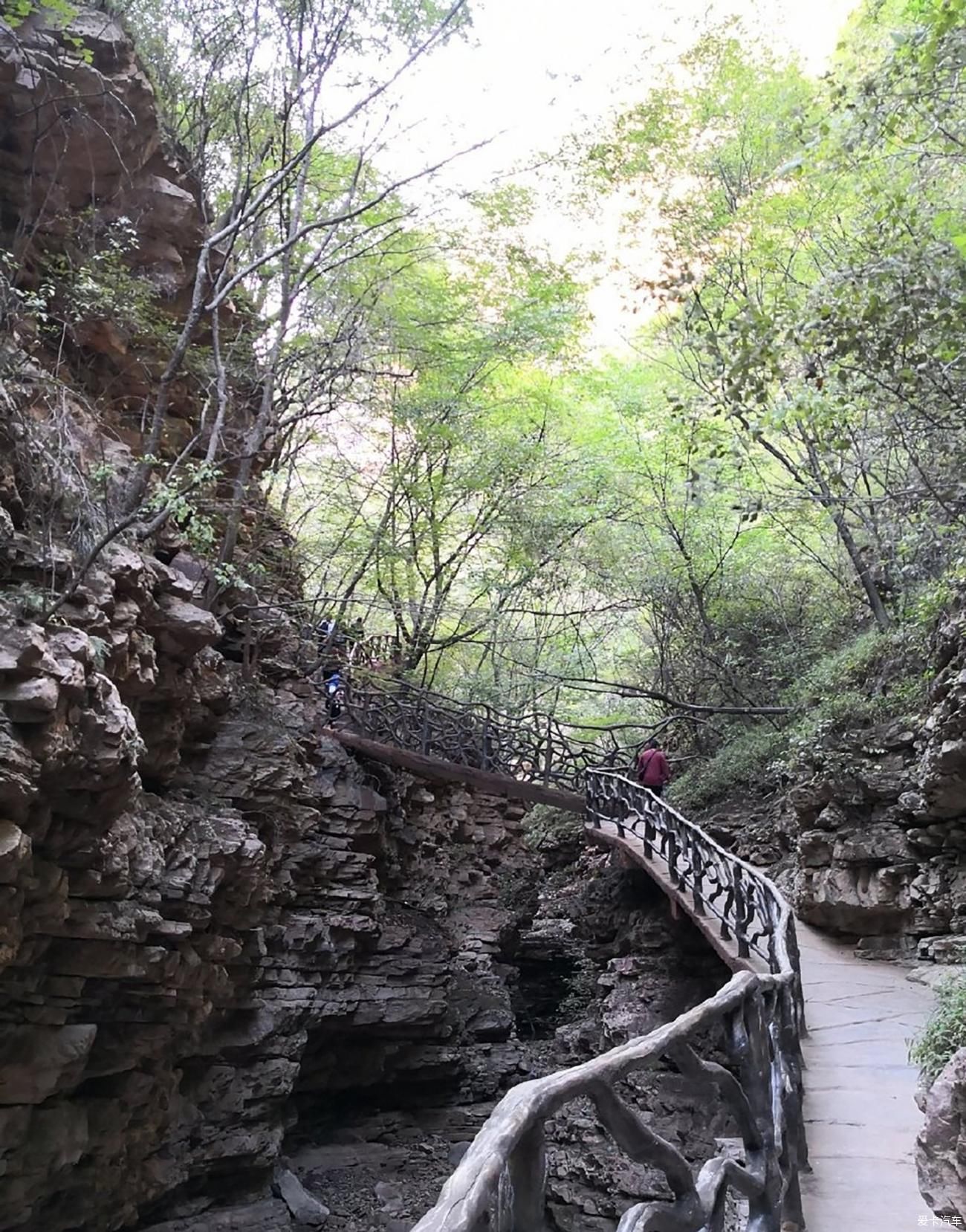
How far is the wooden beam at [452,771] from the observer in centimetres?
1220

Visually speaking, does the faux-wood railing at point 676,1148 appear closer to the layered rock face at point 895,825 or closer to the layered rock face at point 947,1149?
the layered rock face at point 947,1149

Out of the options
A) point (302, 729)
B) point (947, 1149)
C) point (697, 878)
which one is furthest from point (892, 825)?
point (302, 729)

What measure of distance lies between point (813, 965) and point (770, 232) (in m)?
9.44

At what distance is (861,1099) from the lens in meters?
4.90

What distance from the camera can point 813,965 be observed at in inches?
324

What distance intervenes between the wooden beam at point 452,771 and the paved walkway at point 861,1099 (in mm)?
4771

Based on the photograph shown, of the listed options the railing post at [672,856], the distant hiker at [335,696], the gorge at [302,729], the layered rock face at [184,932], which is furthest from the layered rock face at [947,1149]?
the distant hiker at [335,696]

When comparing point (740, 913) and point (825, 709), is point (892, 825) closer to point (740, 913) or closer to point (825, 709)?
point (825, 709)

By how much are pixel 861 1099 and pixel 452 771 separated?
794 centimetres

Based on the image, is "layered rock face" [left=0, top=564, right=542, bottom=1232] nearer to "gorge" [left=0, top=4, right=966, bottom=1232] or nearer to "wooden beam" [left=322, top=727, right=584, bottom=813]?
"gorge" [left=0, top=4, right=966, bottom=1232]

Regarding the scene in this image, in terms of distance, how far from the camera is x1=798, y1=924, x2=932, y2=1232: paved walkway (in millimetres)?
3592

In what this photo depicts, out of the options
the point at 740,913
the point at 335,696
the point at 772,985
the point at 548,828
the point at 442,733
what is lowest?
the point at 772,985

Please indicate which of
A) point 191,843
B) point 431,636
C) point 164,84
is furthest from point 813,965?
point 164,84

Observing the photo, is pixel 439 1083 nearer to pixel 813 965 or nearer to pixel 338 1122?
pixel 338 1122
